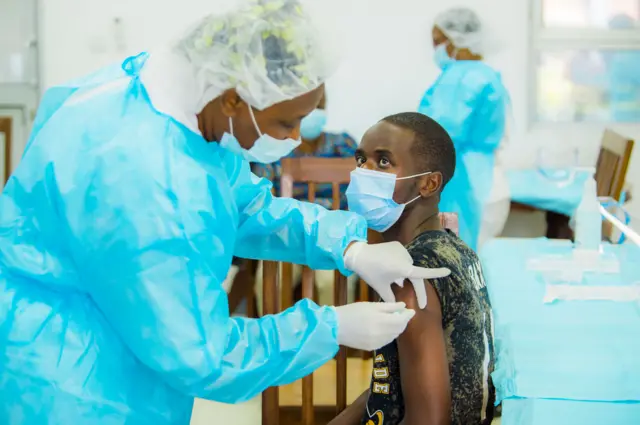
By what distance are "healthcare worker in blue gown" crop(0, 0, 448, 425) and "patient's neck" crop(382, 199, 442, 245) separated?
388mm

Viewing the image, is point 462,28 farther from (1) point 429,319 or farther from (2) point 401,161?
(1) point 429,319

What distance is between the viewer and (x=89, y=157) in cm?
97

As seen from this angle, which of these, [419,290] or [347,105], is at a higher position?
[419,290]

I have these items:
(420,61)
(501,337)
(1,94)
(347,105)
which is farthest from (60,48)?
(501,337)

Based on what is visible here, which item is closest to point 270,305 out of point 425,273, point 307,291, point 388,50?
point 307,291

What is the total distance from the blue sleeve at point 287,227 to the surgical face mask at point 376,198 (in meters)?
0.13

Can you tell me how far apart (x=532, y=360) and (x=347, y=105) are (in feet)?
9.54

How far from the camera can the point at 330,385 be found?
270 cm

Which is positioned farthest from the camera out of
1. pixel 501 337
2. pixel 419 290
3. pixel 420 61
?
pixel 420 61

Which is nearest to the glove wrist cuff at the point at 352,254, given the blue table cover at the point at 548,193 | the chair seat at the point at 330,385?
the chair seat at the point at 330,385

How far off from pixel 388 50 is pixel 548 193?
1190mm

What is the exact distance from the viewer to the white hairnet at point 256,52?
0.99 metres

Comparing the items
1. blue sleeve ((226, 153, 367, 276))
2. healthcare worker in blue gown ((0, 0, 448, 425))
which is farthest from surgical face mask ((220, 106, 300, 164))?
blue sleeve ((226, 153, 367, 276))

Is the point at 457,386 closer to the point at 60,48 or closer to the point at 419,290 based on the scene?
the point at 419,290
